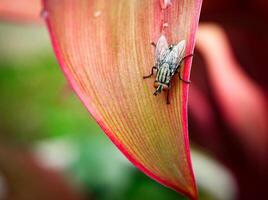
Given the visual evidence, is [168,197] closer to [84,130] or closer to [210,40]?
[84,130]

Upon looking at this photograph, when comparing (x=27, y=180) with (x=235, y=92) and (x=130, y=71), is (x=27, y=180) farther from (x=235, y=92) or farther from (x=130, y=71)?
(x=130, y=71)

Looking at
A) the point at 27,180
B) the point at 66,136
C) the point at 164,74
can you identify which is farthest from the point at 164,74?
the point at 66,136

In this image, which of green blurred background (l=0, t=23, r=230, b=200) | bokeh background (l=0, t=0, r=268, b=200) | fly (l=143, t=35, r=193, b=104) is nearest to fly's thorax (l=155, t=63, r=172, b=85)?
fly (l=143, t=35, r=193, b=104)

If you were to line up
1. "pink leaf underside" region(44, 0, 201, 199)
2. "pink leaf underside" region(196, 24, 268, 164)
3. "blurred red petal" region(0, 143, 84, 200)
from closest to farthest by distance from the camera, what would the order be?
"pink leaf underside" region(44, 0, 201, 199)
"pink leaf underside" region(196, 24, 268, 164)
"blurred red petal" region(0, 143, 84, 200)

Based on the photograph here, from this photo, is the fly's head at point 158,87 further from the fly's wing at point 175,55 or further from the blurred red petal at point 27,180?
the blurred red petal at point 27,180

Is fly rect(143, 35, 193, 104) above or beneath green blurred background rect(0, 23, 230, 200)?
above

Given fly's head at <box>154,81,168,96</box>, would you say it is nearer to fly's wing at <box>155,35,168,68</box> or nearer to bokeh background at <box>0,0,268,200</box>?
fly's wing at <box>155,35,168,68</box>

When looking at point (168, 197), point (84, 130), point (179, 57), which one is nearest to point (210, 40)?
point (179, 57)
